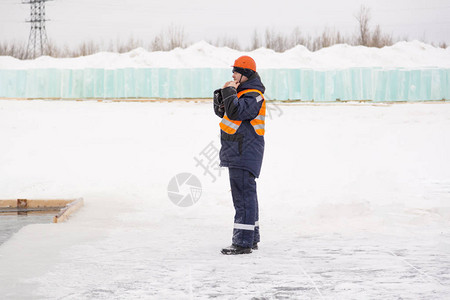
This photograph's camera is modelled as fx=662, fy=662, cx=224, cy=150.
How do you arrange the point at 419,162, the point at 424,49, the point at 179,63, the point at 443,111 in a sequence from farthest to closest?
the point at 424,49 < the point at 179,63 < the point at 443,111 < the point at 419,162

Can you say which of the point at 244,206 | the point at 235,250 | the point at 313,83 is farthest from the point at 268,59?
the point at 235,250

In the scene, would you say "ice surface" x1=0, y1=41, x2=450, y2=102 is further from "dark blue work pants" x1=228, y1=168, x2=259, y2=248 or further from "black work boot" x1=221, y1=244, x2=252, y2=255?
"black work boot" x1=221, y1=244, x2=252, y2=255

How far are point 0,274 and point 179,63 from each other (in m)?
39.1

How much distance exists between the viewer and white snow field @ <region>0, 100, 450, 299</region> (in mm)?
4367

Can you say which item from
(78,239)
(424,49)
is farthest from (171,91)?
(78,239)

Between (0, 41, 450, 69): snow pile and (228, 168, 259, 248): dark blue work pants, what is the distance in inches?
1450

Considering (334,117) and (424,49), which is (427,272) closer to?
(334,117)

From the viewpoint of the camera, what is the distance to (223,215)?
25.7ft

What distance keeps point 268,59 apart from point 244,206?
39.1m

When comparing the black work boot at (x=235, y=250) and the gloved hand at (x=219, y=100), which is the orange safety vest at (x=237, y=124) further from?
the black work boot at (x=235, y=250)

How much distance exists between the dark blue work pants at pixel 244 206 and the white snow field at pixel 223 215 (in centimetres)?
20

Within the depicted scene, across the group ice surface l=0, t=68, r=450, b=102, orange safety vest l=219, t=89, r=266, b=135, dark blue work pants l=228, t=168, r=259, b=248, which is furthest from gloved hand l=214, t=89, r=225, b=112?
ice surface l=0, t=68, r=450, b=102

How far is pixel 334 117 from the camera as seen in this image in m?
21.2

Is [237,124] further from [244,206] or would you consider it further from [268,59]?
[268,59]
